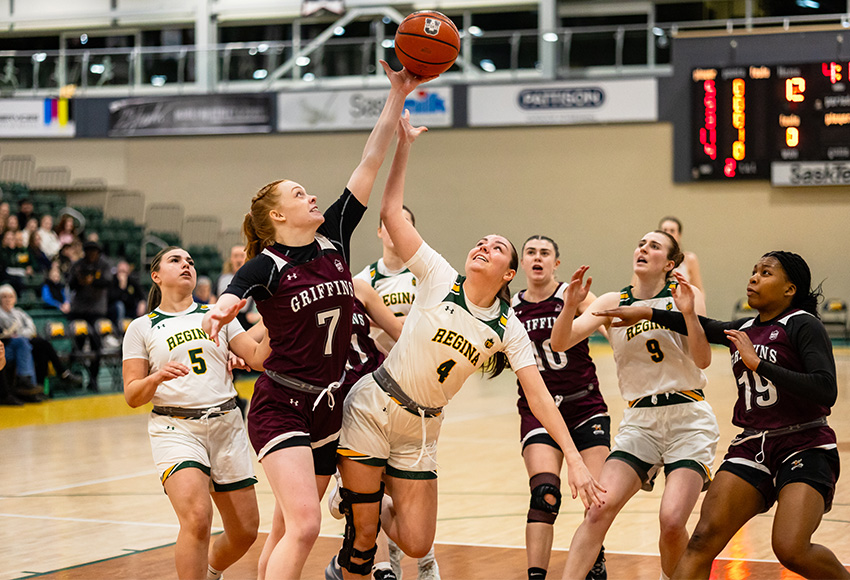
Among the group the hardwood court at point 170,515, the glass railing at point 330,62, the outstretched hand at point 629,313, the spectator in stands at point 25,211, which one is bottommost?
the hardwood court at point 170,515

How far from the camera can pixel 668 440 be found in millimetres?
4871

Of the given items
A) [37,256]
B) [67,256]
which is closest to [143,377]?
[67,256]

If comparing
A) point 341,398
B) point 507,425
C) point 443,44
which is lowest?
point 507,425

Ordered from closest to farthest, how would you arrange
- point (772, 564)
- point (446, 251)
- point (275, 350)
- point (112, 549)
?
1. point (275, 350)
2. point (772, 564)
3. point (112, 549)
4. point (446, 251)

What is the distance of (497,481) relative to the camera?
8047 mm

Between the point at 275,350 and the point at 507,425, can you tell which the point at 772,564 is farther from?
the point at 507,425

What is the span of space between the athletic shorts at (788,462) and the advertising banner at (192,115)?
17827 millimetres

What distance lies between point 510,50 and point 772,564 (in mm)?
15575

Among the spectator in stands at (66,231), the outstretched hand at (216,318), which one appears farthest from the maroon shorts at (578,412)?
the spectator in stands at (66,231)

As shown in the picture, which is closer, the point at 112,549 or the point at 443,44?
the point at 443,44

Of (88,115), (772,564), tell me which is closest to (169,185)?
(88,115)

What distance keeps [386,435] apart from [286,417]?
49 cm

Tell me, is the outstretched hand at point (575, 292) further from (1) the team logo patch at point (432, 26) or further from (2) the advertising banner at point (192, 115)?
(2) the advertising banner at point (192, 115)

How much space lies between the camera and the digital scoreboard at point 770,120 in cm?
1596
